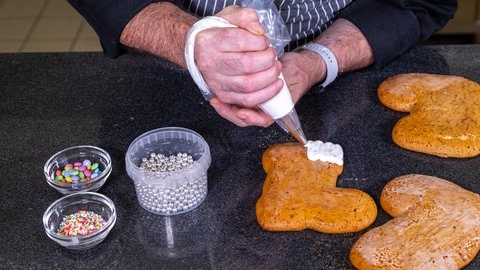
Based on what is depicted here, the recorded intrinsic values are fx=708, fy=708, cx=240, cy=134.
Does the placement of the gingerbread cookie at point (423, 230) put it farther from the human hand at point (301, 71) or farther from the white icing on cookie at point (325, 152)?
the human hand at point (301, 71)

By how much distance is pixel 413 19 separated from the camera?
1.65 m

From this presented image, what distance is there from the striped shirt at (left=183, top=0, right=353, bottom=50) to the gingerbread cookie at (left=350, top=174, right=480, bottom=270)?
534 mm

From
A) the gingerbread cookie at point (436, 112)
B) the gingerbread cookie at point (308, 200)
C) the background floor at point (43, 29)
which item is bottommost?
the background floor at point (43, 29)

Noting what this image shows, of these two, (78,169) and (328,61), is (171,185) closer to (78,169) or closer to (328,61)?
(78,169)

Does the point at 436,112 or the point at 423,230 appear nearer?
the point at 423,230

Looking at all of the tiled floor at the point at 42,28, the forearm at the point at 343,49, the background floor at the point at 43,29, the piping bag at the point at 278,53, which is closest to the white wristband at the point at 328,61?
the forearm at the point at 343,49

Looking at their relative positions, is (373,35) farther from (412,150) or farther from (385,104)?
(412,150)

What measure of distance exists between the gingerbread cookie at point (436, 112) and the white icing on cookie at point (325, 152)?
132 millimetres

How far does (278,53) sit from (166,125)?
10.8 inches

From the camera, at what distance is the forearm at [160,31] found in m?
1.39

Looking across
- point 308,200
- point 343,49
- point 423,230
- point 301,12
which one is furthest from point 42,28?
point 423,230

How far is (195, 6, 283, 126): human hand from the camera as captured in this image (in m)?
1.17

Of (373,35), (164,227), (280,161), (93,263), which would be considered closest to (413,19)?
(373,35)

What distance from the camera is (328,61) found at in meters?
1.55
